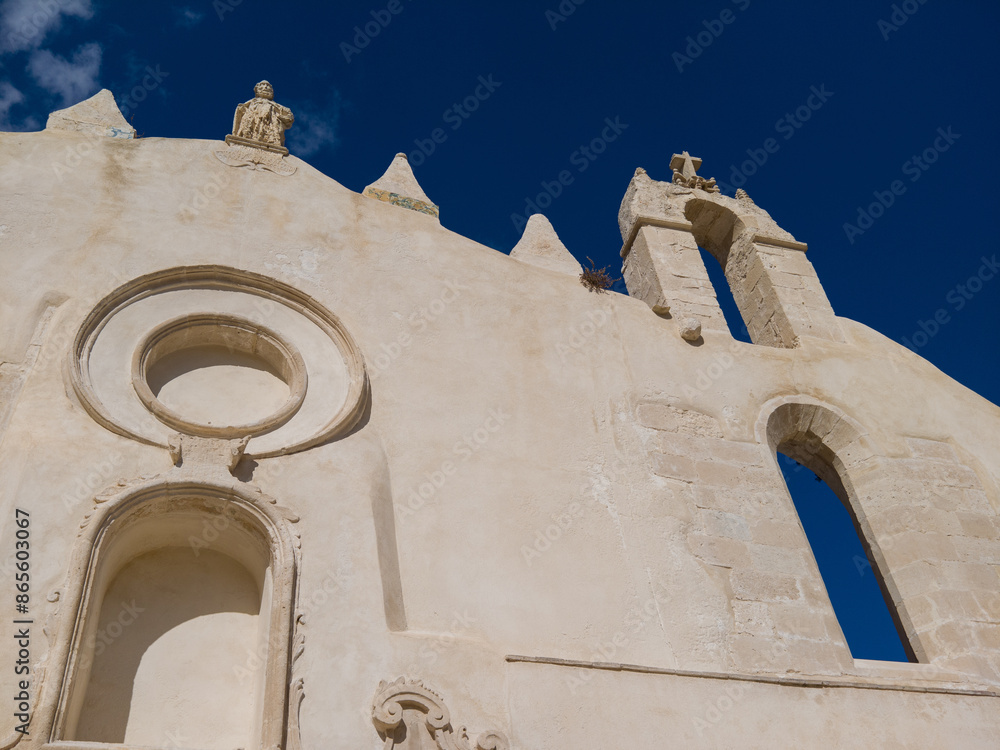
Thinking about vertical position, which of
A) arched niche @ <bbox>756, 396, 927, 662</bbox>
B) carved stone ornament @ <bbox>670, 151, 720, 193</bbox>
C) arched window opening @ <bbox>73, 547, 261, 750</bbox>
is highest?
carved stone ornament @ <bbox>670, 151, 720, 193</bbox>

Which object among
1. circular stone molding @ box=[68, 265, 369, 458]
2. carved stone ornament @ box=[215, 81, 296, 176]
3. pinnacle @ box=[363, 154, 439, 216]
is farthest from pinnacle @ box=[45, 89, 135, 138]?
pinnacle @ box=[363, 154, 439, 216]

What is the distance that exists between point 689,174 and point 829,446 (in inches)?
138

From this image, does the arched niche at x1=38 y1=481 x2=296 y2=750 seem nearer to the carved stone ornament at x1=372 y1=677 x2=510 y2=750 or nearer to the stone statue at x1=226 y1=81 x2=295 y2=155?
the carved stone ornament at x1=372 y1=677 x2=510 y2=750

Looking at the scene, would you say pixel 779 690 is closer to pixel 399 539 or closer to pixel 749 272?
pixel 399 539

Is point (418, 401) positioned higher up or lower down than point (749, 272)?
lower down

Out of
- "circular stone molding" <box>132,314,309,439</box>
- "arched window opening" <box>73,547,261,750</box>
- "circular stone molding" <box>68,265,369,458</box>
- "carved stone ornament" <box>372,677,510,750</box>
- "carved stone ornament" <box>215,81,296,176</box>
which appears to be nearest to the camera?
"carved stone ornament" <box>372,677,510,750</box>

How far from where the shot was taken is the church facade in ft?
14.9

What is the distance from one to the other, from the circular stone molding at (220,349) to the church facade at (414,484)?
23 millimetres

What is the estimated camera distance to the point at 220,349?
242 inches

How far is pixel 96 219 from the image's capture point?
6.16 m

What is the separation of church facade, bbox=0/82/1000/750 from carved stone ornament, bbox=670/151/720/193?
1566mm

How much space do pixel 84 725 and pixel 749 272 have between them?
681 centimetres

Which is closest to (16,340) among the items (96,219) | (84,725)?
(96,219)

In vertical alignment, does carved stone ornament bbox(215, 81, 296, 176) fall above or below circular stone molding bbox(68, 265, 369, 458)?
above
